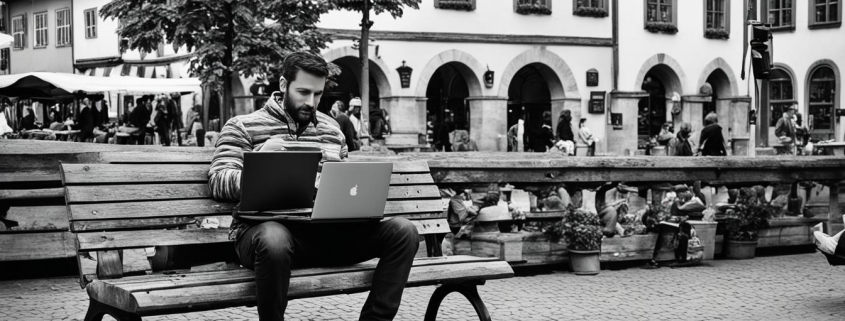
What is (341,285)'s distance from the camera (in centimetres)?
548

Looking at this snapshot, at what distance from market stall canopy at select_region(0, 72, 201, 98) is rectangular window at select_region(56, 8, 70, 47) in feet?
39.6

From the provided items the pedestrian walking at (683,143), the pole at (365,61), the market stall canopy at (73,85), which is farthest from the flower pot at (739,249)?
the market stall canopy at (73,85)

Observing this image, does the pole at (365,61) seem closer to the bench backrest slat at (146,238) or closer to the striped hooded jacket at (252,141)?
the striped hooded jacket at (252,141)

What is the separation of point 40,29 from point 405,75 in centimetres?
1787

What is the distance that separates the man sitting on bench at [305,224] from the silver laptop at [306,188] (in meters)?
0.07

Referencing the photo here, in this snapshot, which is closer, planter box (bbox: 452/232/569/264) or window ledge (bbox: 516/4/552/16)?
planter box (bbox: 452/232/569/264)

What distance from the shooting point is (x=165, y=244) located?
18.5 feet

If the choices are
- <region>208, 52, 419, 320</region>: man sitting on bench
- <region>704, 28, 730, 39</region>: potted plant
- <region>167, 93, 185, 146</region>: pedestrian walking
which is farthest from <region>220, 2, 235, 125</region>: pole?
<region>704, 28, 730, 39</region>: potted plant

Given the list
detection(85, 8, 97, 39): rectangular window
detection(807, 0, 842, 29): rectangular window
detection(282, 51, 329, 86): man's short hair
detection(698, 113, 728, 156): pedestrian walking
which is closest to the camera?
detection(282, 51, 329, 86): man's short hair

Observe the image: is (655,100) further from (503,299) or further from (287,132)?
(287,132)

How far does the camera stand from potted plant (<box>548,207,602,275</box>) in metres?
10.1

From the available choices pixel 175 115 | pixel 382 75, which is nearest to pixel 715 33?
pixel 382 75

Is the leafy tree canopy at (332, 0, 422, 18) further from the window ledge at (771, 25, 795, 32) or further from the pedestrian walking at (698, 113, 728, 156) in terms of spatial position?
the window ledge at (771, 25, 795, 32)

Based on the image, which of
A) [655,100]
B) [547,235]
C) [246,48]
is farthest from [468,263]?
[655,100]
